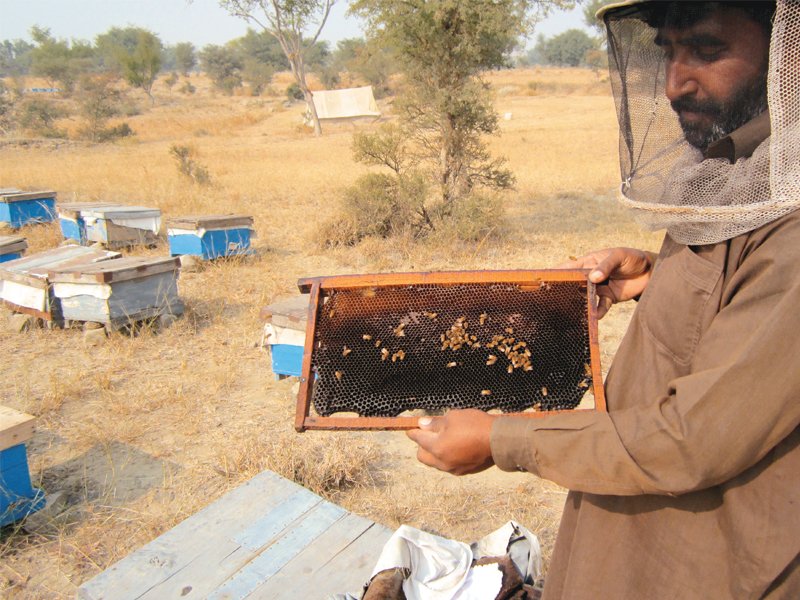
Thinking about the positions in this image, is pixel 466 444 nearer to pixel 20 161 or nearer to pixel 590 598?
pixel 590 598

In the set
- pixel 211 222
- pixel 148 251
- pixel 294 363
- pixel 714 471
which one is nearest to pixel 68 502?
pixel 294 363

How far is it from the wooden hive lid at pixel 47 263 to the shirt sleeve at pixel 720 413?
242 inches

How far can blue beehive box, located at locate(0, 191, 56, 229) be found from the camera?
9898 mm

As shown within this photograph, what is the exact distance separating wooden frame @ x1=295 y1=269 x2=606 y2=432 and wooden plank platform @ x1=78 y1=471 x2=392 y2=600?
0.98 meters

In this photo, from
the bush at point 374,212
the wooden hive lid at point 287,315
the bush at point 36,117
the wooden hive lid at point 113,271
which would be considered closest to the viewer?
the wooden hive lid at point 287,315

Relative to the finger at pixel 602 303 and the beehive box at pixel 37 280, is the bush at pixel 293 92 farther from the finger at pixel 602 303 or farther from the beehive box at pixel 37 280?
the finger at pixel 602 303

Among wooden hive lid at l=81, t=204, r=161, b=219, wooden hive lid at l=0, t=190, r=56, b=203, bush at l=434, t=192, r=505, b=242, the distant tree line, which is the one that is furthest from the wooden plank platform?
the distant tree line

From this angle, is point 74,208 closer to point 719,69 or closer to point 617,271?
point 617,271

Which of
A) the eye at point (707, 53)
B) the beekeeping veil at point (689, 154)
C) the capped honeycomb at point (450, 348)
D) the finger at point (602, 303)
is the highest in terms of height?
→ the eye at point (707, 53)

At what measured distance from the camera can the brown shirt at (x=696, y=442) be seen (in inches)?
40.6

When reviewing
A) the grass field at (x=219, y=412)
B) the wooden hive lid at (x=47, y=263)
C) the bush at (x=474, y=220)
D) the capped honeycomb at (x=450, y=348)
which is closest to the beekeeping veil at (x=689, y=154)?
the capped honeycomb at (x=450, y=348)

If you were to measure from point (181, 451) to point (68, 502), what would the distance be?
0.78 metres

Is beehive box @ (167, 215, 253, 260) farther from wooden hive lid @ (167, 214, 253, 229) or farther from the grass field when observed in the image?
the grass field

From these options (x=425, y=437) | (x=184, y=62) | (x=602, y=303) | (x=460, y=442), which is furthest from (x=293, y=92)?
(x=460, y=442)
